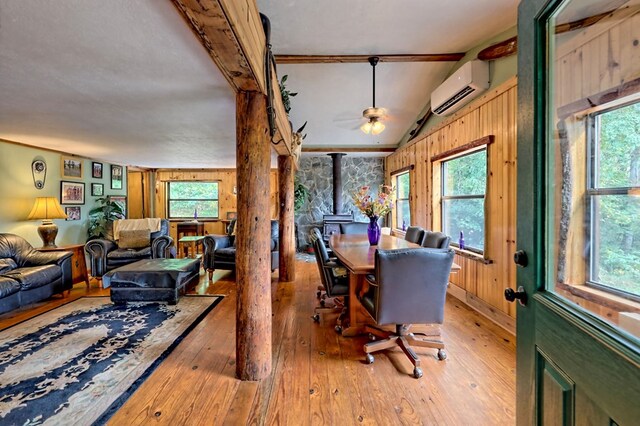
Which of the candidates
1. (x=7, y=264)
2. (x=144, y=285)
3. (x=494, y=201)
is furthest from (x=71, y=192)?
(x=494, y=201)

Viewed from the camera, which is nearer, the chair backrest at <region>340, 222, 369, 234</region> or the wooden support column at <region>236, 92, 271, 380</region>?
the wooden support column at <region>236, 92, 271, 380</region>

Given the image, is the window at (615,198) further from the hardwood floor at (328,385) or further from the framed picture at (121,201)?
the framed picture at (121,201)

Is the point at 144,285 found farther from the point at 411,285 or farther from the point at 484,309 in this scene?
the point at 484,309

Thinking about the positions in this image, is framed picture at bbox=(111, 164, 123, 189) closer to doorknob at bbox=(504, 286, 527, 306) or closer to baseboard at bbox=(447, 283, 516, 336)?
baseboard at bbox=(447, 283, 516, 336)

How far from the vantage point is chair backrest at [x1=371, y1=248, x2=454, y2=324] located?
6.31 feet

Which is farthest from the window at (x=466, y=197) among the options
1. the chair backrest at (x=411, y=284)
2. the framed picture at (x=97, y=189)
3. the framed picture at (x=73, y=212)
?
the framed picture at (x=97, y=189)

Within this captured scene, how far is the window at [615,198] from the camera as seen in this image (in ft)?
2.44

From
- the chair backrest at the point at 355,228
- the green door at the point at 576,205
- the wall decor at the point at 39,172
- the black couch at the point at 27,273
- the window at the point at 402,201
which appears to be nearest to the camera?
the green door at the point at 576,205

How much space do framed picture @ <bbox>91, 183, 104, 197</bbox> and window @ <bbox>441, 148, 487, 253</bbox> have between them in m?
6.38

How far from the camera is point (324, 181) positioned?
7027mm

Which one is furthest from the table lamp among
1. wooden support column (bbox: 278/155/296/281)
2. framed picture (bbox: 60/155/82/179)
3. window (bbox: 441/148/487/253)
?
window (bbox: 441/148/487/253)

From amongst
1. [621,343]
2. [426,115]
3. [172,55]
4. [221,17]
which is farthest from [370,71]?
[621,343]

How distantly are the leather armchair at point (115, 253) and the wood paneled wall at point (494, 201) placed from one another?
14.2 feet

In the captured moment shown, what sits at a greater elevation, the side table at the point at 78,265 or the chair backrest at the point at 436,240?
the chair backrest at the point at 436,240
